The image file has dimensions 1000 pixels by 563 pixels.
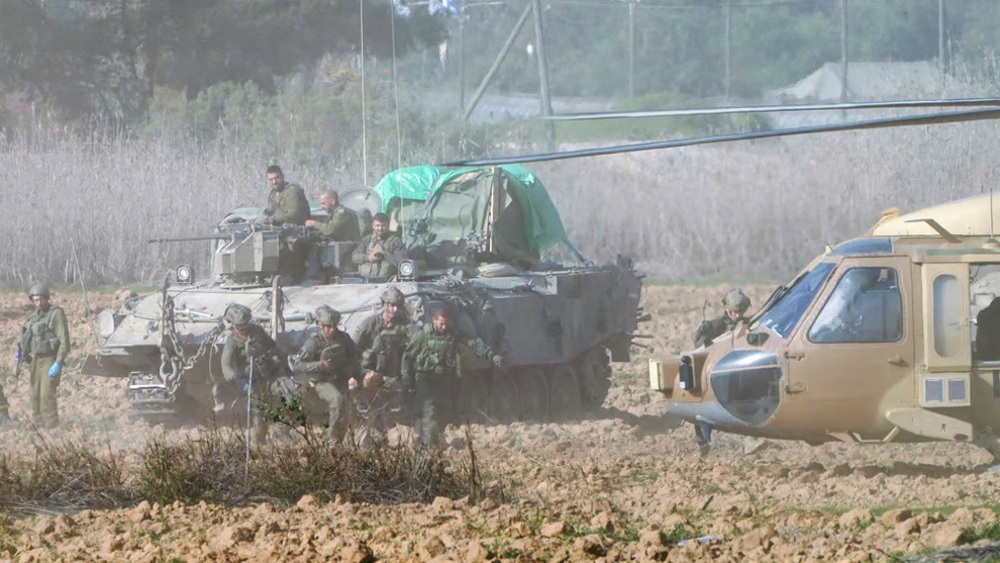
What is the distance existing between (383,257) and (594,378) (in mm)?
3015

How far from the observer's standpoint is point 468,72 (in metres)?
21.9

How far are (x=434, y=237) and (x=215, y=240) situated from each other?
2.12 meters

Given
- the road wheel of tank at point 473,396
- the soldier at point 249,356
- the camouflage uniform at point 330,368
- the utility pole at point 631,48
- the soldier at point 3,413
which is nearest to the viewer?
the camouflage uniform at point 330,368

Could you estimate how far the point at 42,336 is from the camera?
17859 millimetres

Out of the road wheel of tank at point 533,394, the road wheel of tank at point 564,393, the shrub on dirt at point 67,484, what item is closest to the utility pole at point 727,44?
the road wheel of tank at point 564,393

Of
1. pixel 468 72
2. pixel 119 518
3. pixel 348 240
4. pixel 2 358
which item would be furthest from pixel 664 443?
pixel 2 358

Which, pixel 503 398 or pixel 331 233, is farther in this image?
pixel 331 233

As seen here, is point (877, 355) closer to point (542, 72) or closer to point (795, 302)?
point (795, 302)

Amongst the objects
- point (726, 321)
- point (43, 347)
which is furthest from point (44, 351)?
point (726, 321)

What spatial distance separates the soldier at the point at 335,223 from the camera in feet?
58.4

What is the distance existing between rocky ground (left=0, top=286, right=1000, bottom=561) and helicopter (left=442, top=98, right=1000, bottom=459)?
356 millimetres

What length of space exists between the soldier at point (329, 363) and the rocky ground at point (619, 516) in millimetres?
1016

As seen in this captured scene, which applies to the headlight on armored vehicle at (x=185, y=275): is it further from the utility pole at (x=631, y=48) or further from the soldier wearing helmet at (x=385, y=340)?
the utility pole at (x=631, y=48)

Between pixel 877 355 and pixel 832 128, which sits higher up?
pixel 832 128
